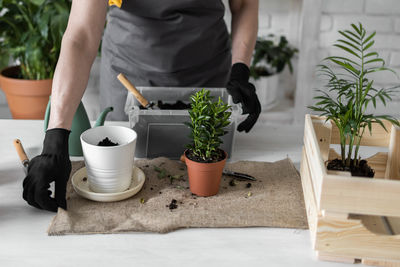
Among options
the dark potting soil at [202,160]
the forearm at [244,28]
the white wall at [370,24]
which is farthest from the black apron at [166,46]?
the white wall at [370,24]

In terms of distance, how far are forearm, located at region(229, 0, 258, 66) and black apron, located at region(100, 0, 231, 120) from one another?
0.06 meters

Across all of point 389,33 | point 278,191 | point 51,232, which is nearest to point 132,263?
point 51,232

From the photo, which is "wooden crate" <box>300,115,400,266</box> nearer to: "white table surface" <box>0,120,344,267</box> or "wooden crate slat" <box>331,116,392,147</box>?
"white table surface" <box>0,120,344,267</box>

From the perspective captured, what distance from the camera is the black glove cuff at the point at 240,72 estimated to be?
1.48 metres

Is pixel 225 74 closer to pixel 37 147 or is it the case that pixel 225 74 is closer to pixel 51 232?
pixel 37 147

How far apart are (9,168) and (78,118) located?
0.23 meters

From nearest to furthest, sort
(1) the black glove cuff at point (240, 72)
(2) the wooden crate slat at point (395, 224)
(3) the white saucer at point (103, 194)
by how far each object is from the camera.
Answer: (2) the wooden crate slat at point (395, 224) < (3) the white saucer at point (103, 194) < (1) the black glove cuff at point (240, 72)

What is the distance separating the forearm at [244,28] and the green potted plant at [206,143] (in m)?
0.65

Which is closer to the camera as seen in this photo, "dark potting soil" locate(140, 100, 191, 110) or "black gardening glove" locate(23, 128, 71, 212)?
"black gardening glove" locate(23, 128, 71, 212)

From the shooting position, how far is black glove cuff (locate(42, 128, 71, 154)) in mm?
1043

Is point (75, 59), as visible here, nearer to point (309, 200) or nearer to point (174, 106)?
point (174, 106)

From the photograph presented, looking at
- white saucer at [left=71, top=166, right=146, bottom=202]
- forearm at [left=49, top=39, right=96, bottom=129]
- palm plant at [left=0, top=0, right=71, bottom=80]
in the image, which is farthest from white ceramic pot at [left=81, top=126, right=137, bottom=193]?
palm plant at [left=0, top=0, right=71, bottom=80]

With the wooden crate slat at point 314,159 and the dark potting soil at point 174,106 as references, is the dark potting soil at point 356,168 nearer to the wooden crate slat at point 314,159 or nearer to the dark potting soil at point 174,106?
the wooden crate slat at point 314,159

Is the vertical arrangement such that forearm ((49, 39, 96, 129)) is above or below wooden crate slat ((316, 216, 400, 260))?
above
